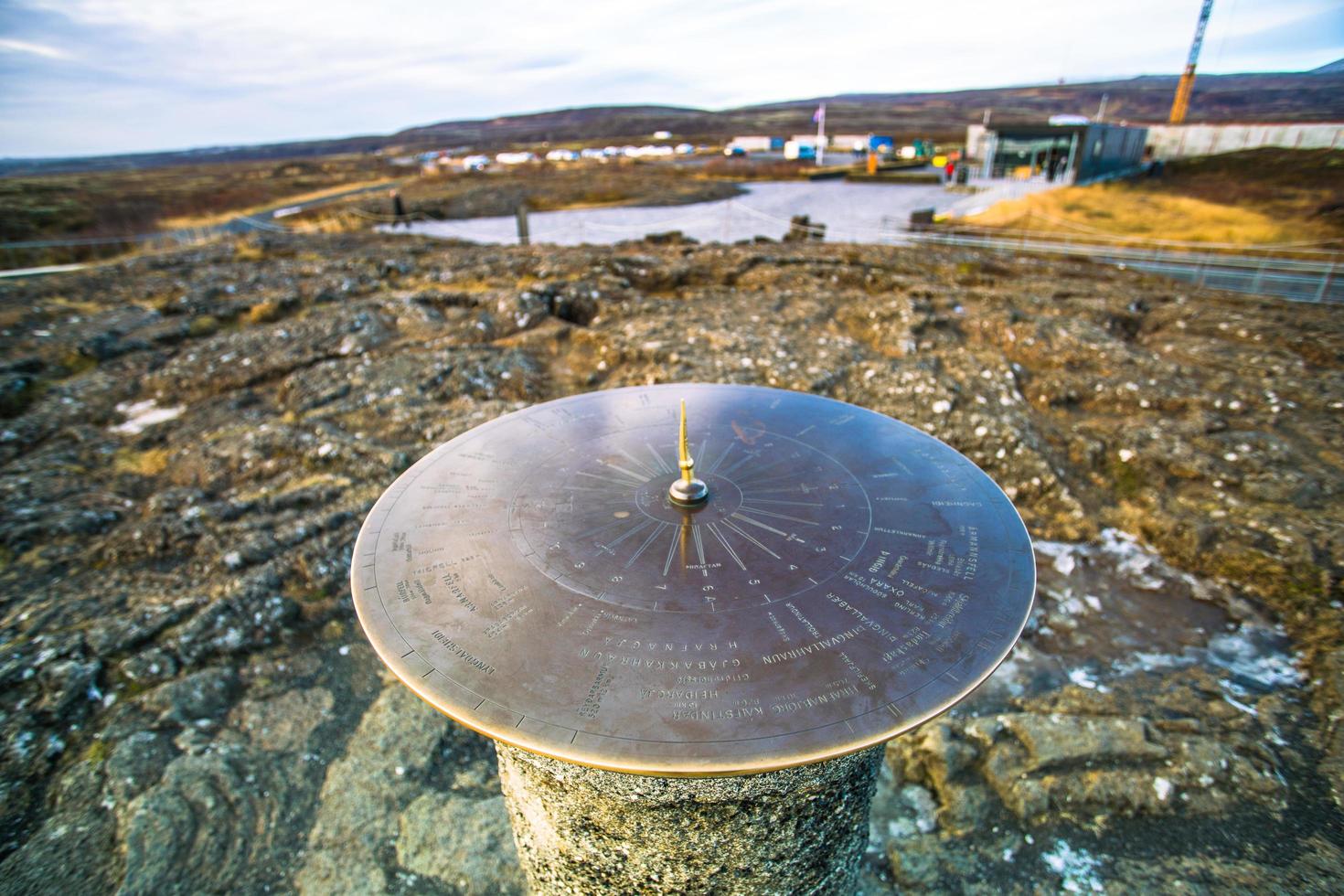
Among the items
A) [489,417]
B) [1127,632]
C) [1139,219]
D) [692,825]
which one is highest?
[692,825]

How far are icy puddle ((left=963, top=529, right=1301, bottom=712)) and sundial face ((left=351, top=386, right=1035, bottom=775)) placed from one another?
1.89 m

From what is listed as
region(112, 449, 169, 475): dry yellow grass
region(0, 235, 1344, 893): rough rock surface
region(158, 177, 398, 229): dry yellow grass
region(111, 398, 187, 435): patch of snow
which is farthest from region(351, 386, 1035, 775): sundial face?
region(158, 177, 398, 229): dry yellow grass

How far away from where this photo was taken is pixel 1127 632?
4.07 metres

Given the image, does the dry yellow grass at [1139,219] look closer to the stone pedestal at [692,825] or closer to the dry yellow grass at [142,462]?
the stone pedestal at [692,825]

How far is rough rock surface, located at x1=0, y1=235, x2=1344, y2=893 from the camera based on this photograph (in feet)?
9.50

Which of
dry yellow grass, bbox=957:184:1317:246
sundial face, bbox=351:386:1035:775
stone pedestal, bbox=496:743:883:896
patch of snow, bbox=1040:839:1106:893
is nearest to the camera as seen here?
sundial face, bbox=351:386:1035:775

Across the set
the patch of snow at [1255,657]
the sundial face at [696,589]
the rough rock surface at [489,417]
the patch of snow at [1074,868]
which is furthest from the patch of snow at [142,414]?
the patch of snow at [1255,657]

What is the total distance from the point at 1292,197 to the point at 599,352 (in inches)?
619

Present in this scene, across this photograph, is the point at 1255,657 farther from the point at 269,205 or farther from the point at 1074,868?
the point at 269,205

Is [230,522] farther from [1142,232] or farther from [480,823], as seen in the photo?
[1142,232]

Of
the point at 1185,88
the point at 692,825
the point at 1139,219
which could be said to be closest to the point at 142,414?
the point at 692,825

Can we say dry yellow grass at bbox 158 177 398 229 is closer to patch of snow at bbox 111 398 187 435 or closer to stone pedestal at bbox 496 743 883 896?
patch of snow at bbox 111 398 187 435

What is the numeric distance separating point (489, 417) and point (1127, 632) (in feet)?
17.0

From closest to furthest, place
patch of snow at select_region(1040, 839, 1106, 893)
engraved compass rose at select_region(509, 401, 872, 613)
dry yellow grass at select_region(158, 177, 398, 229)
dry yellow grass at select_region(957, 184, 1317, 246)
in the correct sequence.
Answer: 1. engraved compass rose at select_region(509, 401, 872, 613)
2. patch of snow at select_region(1040, 839, 1106, 893)
3. dry yellow grass at select_region(957, 184, 1317, 246)
4. dry yellow grass at select_region(158, 177, 398, 229)
